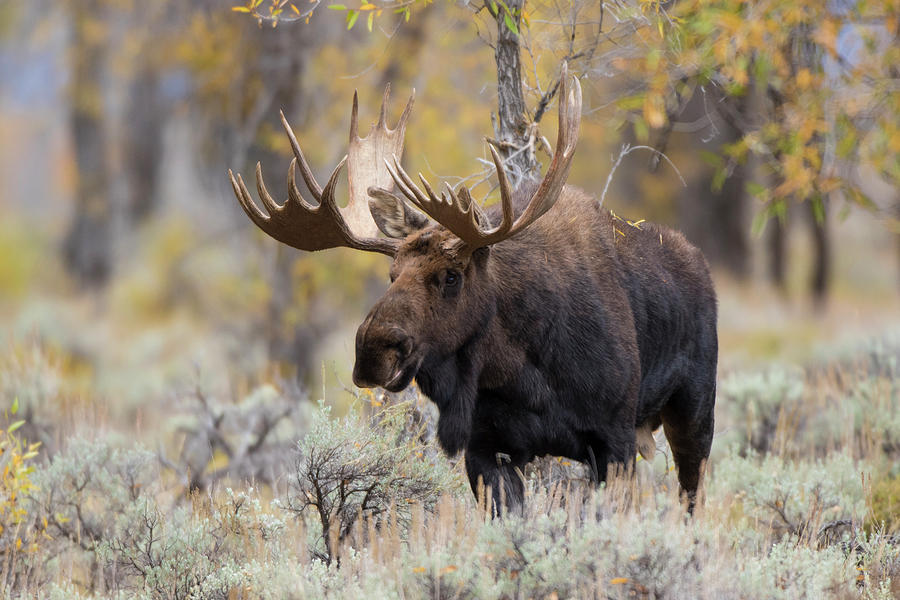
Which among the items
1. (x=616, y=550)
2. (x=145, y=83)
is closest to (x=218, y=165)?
(x=616, y=550)

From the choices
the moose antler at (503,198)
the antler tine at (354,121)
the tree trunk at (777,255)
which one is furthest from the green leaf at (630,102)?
the tree trunk at (777,255)

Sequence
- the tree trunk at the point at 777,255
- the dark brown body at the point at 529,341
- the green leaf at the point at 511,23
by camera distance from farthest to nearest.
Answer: the tree trunk at the point at 777,255 < the green leaf at the point at 511,23 < the dark brown body at the point at 529,341

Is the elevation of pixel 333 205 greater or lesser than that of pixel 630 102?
lesser

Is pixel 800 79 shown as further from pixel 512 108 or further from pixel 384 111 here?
pixel 384 111

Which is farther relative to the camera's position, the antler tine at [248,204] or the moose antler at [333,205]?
the antler tine at [248,204]

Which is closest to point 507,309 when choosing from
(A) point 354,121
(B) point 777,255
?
(A) point 354,121

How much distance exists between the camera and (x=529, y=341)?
5461 mm

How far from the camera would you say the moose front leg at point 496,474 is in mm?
5480

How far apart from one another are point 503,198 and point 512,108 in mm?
1705

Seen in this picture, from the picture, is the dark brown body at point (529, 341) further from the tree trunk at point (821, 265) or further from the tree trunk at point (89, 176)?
the tree trunk at point (89, 176)

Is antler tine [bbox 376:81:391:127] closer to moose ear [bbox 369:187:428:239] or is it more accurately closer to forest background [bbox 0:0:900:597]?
forest background [bbox 0:0:900:597]

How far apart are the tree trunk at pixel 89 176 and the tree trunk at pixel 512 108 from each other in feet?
56.5

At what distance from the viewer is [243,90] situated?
1355cm

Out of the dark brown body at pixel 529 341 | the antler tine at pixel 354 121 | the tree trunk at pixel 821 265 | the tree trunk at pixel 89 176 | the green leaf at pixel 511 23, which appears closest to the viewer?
the dark brown body at pixel 529 341
